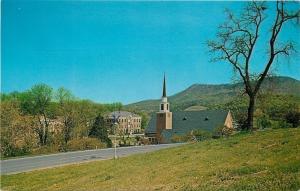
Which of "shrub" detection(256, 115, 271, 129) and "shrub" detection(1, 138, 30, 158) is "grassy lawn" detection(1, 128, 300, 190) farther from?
"shrub" detection(1, 138, 30, 158)

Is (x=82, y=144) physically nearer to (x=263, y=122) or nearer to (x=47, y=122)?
(x=47, y=122)

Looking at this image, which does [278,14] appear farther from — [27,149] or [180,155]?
[27,149]

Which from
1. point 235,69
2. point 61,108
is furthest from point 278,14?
point 61,108

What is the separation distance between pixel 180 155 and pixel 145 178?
12.6 feet

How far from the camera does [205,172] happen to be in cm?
1202

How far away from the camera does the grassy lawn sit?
10.2 m

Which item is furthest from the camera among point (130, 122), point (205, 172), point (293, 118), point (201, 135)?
point (130, 122)

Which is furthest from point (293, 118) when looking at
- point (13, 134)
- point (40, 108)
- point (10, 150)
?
point (40, 108)

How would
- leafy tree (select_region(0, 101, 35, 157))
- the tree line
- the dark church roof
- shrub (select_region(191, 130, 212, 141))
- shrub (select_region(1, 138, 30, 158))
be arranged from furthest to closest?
the dark church roof < shrub (select_region(191, 130, 212, 141)) < the tree line < leafy tree (select_region(0, 101, 35, 157)) < shrub (select_region(1, 138, 30, 158))

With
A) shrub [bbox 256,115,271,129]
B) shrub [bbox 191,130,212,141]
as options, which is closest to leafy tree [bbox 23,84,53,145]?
shrub [bbox 191,130,212,141]

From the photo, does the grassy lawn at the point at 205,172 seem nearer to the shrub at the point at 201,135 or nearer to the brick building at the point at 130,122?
the shrub at the point at 201,135

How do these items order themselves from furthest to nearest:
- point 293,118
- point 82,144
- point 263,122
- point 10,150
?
point 82,144 < point 10,150 < point 263,122 < point 293,118

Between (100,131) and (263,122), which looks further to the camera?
(100,131)

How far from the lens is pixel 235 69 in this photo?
22828 millimetres
